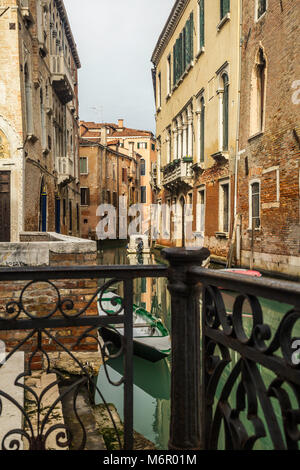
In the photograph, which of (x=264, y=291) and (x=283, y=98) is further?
(x=283, y=98)

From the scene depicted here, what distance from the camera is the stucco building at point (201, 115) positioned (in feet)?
44.9

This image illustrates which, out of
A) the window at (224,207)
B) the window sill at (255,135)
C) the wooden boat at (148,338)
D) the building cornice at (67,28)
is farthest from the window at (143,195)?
the wooden boat at (148,338)

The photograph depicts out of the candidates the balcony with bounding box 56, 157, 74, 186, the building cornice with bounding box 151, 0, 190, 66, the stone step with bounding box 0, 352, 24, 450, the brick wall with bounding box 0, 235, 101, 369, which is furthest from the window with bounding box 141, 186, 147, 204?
the stone step with bounding box 0, 352, 24, 450

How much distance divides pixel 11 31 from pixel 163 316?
308 inches

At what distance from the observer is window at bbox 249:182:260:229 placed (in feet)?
38.9

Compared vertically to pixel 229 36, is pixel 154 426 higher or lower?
lower

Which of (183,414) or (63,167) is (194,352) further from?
(63,167)

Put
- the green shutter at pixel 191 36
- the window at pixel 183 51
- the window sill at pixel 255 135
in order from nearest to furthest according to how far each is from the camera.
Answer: the window sill at pixel 255 135, the green shutter at pixel 191 36, the window at pixel 183 51

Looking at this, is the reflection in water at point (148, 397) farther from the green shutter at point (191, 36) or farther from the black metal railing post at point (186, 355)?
the green shutter at point (191, 36)

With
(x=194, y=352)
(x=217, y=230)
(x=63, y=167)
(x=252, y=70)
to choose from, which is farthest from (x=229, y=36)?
(x=194, y=352)

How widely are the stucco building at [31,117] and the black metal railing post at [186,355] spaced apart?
9.73 m

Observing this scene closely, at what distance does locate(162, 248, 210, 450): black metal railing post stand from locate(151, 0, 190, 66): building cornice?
62.1 feet

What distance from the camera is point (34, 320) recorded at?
1859 millimetres

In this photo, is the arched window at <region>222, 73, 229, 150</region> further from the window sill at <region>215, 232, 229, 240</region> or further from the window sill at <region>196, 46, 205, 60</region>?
the window sill at <region>215, 232, 229, 240</region>
